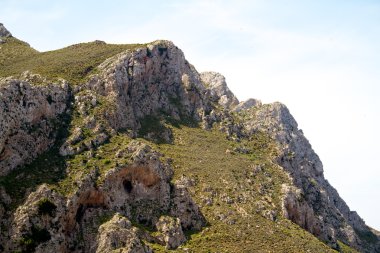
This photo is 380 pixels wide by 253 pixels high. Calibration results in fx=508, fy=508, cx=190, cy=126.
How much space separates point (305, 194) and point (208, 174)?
43.2 m

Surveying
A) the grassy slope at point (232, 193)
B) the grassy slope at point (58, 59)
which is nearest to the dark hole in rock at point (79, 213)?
the grassy slope at point (232, 193)

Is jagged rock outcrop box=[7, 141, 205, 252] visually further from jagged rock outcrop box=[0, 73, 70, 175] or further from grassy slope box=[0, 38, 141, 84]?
grassy slope box=[0, 38, 141, 84]

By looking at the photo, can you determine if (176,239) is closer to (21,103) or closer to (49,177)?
(49,177)

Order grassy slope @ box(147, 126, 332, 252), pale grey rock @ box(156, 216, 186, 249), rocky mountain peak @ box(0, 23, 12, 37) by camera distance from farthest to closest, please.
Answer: rocky mountain peak @ box(0, 23, 12, 37) < grassy slope @ box(147, 126, 332, 252) < pale grey rock @ box(156, 216, 186, 249)

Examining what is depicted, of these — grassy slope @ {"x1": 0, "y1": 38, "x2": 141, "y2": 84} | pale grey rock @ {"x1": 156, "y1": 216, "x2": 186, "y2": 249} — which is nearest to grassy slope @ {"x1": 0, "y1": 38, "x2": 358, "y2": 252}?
grassy slope @ {"x1": 0, "y1": 38, "x2": 141, "y2": 84}

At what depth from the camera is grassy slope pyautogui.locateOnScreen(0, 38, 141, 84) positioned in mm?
124000

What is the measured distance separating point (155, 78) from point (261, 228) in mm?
53881

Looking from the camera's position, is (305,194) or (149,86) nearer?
(149,86)

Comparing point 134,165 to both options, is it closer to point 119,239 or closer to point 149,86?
point 119,239

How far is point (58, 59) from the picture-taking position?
446 feet

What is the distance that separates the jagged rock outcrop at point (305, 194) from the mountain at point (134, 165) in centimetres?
73

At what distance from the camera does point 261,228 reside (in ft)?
337

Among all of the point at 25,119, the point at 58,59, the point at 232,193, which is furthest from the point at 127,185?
the point at 58,59

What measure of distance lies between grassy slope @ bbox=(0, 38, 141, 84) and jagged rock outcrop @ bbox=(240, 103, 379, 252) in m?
48.4
